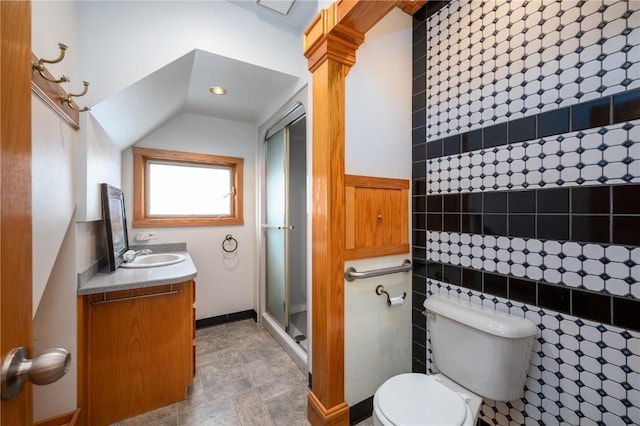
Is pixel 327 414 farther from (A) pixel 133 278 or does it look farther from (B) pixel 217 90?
(B) pixel 217 90

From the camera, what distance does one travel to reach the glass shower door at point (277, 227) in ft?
7.72

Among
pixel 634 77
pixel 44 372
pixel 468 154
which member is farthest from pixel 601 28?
pixel 44 372

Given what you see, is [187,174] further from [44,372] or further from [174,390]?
[44,372]

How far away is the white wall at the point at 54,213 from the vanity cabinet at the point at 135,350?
0.29ft

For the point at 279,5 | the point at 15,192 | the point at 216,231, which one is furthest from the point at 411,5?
the point at 216,231

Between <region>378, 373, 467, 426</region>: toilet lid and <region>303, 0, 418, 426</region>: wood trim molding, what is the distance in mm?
Result: 331

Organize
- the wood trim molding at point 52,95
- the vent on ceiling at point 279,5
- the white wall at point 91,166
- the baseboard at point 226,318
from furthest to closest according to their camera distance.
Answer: the baseboard at point 226,318
the vent on ceiling at point 279,5
the white wall at point 91,166
the wood trim molding at point 52,95

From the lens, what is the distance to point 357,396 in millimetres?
1501

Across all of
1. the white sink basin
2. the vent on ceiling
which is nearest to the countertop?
the white sink basin

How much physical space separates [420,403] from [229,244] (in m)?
2.26

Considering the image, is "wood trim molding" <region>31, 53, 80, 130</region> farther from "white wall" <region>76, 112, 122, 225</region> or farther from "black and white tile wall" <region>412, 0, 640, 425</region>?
"black and white tile wall" <region>412, 0, 640, 425</region>

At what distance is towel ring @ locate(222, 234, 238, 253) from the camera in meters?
2.78

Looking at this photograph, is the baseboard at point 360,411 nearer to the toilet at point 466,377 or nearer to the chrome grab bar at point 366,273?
the toilet at point 466,377

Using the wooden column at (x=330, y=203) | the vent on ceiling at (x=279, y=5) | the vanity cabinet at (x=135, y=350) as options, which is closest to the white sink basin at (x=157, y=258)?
the vanity cabinet at (x=135, y=350)
